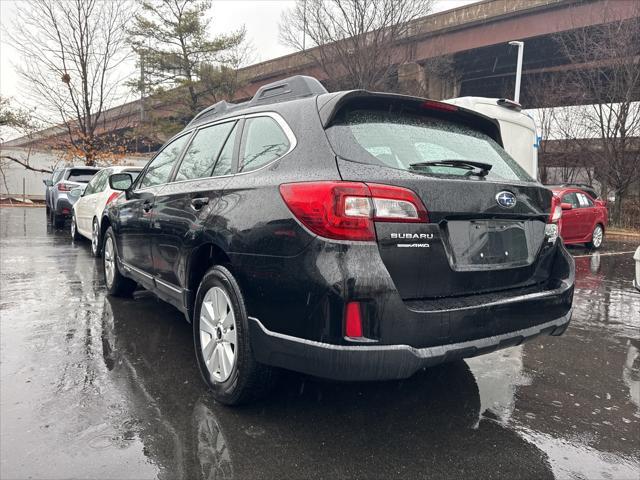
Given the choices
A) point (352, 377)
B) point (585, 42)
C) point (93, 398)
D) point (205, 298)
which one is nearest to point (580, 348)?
point (352, 377)

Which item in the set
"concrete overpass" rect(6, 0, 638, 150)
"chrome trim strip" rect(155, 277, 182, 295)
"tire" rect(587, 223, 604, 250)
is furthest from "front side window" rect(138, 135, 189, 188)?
"concrete overpass" rect(6, 0, 638, 150)

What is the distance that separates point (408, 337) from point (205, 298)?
55.3 inches

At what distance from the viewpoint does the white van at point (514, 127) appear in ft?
32.5

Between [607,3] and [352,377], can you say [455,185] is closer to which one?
[352,377]

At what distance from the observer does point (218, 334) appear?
9.85 ft

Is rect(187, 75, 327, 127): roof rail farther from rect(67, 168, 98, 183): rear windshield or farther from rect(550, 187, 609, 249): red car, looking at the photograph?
rect(67, 168, 98, 183): rear windshield

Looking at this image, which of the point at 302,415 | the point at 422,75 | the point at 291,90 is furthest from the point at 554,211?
the point at 422,75


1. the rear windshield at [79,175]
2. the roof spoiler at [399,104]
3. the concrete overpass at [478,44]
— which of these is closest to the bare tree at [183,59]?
the concrete overpass at [478,44]

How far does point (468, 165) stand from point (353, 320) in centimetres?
112

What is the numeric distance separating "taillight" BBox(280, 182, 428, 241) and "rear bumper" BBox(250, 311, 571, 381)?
0.52 metres

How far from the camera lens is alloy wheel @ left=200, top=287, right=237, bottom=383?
2.89 metres

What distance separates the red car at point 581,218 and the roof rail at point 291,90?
9744 mm

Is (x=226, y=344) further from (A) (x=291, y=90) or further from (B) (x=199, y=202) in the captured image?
(A) (x=291, y=90)

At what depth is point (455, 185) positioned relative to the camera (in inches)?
100
